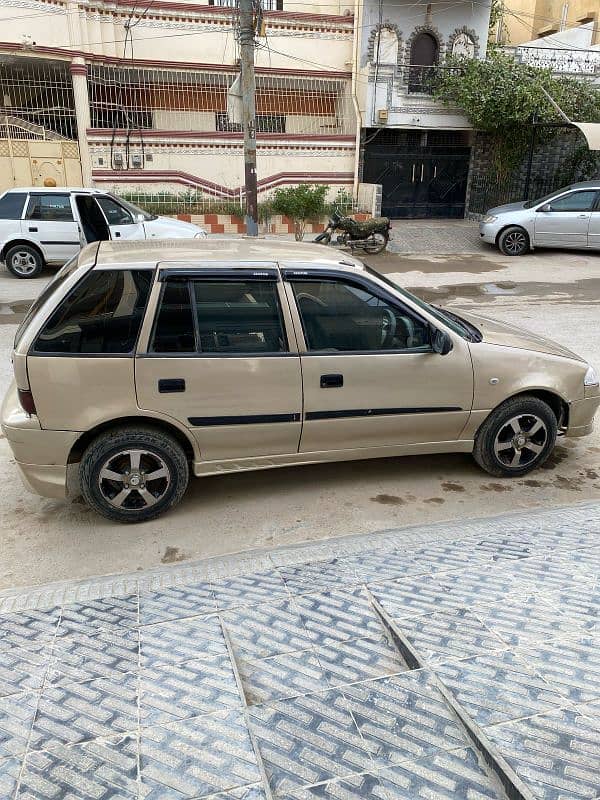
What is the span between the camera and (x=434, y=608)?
2807 millimetres

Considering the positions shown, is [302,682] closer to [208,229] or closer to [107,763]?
[107,763]

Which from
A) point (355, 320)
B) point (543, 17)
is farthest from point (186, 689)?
point (543, 17)

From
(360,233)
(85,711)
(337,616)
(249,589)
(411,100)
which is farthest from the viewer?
(411,100)

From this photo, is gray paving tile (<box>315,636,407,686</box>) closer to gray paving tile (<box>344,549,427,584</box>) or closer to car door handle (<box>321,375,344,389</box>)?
gray paving tile (<box>344,549,427,584</box>)

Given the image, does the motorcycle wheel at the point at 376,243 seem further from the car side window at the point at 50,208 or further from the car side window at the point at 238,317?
the car side window at the point at 238,317

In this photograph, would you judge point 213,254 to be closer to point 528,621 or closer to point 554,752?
point 528,621

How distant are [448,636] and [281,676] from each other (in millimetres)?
712

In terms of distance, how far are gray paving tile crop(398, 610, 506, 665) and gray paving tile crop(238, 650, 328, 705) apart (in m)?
0.43

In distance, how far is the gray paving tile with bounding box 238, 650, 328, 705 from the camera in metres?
2.31

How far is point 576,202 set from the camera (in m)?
14.3

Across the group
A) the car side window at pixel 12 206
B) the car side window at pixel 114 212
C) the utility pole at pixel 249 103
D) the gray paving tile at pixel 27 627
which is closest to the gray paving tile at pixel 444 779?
the gray paving tile at pixel 27 627

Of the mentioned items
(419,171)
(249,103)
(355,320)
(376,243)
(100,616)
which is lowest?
(100,616)

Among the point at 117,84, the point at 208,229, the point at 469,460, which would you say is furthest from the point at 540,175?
the point at 469,460

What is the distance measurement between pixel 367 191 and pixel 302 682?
17123 mm
